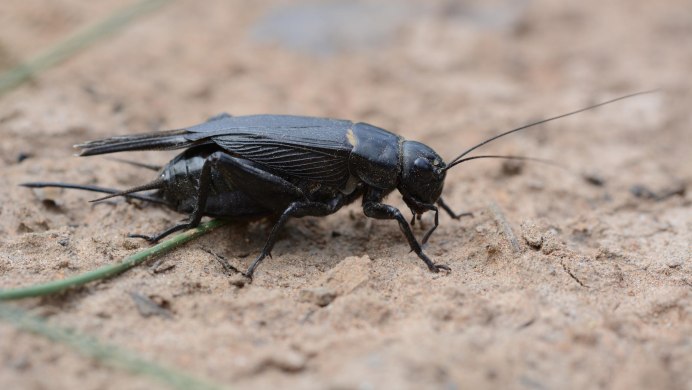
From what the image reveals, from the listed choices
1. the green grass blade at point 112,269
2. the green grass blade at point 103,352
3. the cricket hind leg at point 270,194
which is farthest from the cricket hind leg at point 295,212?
the green grass blade at point 103,352

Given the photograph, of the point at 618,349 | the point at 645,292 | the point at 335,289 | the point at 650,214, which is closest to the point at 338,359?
the point at 335,289

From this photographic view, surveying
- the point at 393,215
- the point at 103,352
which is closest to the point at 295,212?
the point at 393,215

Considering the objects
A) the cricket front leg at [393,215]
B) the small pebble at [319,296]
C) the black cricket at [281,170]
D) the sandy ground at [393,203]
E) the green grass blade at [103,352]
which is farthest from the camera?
the black cricket at [281,170]

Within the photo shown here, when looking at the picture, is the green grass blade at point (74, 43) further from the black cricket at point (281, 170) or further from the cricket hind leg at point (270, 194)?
the cricket hind leg at point (270, 194)

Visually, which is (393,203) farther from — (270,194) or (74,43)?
(74,43)

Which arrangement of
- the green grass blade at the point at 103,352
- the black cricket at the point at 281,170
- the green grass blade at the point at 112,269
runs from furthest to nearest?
the black cricket at the point at 281,170 < the green grass blade at the point at 112,269 < the green grass blade at the point at 103,352

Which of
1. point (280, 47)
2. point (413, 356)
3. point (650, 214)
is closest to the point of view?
point (413, 356)

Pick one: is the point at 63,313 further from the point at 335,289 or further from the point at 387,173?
the point at 387,173
